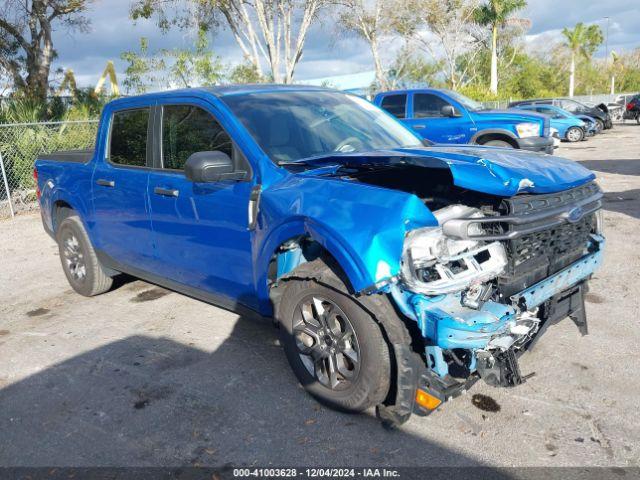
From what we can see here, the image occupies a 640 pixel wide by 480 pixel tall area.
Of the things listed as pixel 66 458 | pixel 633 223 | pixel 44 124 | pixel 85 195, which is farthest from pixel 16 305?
pixel 633 223

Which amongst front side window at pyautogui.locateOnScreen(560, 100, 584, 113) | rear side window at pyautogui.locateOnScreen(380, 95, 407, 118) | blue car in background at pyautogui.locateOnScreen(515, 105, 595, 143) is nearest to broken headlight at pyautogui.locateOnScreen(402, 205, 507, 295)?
rear side window at pyautogui.locateOnScreen(380, 95, 407, 118)

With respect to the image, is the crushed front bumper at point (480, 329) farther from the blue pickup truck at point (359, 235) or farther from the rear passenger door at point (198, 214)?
the rear passenger door at point (198, 214)

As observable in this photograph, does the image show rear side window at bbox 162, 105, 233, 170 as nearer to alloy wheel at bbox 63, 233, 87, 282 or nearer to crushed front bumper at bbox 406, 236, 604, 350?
crushed front bumper at bbox 406, 236, 604, 350

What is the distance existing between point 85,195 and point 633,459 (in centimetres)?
481

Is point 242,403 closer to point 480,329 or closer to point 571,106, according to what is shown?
point 480,329

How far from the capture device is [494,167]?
3033 mm

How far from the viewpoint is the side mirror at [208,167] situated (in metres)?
3.50

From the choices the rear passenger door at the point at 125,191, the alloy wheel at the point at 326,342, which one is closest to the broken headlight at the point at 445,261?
the alloy wheel at the point at 326,342

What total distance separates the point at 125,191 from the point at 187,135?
857mm

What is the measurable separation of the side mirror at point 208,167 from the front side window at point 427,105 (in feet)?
29.7

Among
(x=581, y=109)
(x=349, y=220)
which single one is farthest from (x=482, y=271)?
(x=581, y=109)

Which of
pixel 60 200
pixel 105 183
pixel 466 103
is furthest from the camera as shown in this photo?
pixel 466 103

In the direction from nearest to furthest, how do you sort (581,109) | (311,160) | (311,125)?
(311,160) → (311,125) → (581,109)

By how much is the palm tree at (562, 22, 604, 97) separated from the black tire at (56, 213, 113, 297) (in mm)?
57128
